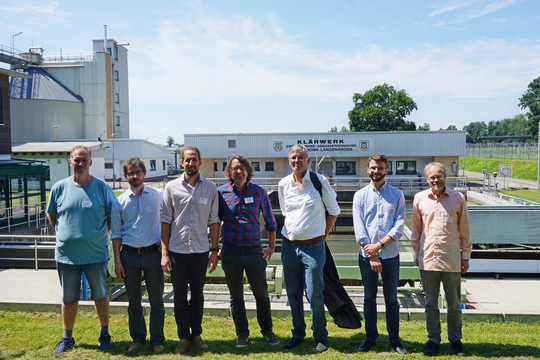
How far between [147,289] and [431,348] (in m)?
2.81

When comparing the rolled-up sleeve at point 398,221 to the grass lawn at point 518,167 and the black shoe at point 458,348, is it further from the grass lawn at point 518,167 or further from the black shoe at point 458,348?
the grass lawn at point 518,167

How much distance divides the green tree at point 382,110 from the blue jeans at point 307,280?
55896 mm

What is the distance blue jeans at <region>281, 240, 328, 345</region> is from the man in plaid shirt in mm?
239

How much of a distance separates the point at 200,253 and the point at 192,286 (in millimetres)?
359

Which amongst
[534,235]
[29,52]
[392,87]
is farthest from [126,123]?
[534,235]

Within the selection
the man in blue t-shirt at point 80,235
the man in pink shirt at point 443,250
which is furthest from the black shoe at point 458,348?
the man in blue t-shirt at point 80,235

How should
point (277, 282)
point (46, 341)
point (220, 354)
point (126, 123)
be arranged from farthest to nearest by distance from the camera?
point (126, 123) < point (277, 282) < point (46, 341) < point (220, 354)

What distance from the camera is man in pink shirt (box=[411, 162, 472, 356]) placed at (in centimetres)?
393

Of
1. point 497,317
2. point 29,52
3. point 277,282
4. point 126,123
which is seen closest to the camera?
point 497,317

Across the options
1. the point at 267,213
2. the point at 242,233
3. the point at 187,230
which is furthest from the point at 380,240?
the point at 187,230

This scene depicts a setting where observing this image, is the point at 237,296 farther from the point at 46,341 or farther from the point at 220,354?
the point at 46,341

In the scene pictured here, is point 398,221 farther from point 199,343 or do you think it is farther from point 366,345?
point 199,343

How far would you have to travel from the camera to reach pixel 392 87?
5956 centimetres

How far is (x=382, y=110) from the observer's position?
5766 centimetres
